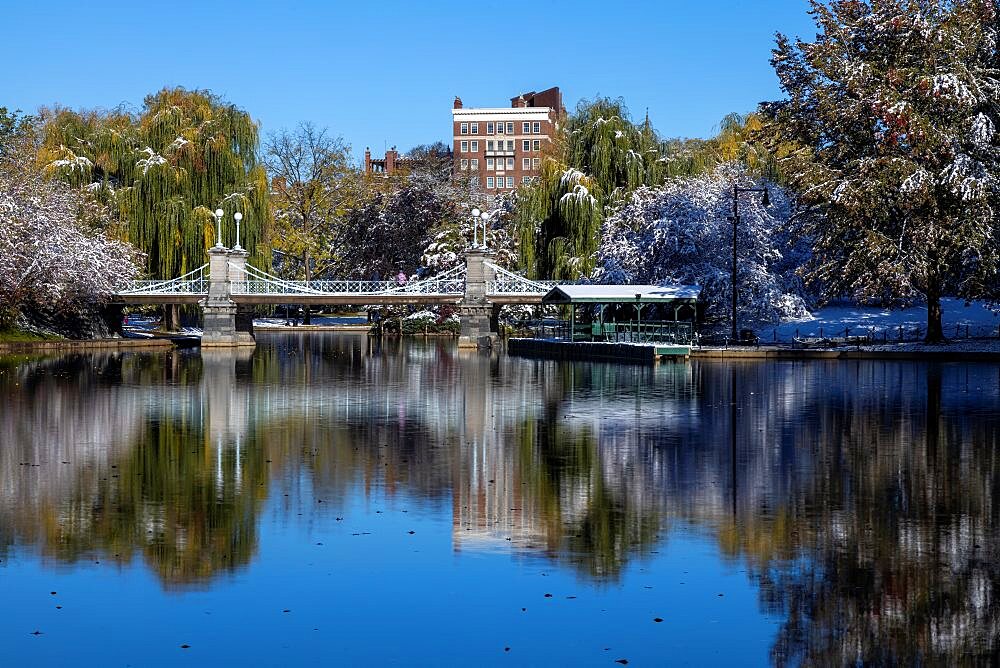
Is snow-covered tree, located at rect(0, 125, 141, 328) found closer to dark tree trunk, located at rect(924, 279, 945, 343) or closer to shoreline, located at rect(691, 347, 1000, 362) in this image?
shoreline, located at rect(691, 347, 1000, 362)

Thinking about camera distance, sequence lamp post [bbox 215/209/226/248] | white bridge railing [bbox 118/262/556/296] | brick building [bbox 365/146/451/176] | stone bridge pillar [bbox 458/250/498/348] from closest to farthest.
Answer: lamp post [bbox 215/209/226/248]
stone bridge pillar [bbox 458/250/498/348]
white bridge railing [bbox 118/262/556/296]
brick building [bbox 365/146/451/176]

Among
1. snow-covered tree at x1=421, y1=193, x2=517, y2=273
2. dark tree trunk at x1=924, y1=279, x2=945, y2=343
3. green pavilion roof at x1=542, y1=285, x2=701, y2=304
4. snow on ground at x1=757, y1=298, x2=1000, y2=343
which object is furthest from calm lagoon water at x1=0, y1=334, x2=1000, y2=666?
snow-covered tree at x1=421, y1=193, x2=517, y2=273

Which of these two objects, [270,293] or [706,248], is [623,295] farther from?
[270,293]

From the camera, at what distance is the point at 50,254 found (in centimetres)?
6875

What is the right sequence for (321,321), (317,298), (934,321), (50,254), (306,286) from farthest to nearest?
1. (321,321)
2. (306,286)
3. (317,298)
4. (50,254)
5. (934,321)

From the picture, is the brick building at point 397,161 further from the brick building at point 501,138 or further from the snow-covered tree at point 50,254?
the snow-covered tree at point 50,254

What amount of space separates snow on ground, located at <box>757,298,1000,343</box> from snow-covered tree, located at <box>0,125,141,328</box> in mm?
34616

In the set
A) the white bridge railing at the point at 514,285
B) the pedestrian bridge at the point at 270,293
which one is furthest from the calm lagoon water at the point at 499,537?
the white bridge railing at the point at 514,285

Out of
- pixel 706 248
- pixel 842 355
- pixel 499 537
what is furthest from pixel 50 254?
pixel 499 537

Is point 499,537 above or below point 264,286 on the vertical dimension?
below

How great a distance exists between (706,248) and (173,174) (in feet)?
102

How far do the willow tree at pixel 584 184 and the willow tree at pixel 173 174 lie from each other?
17.0 m

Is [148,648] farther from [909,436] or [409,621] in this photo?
[909,436]

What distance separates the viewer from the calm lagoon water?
393 inches
